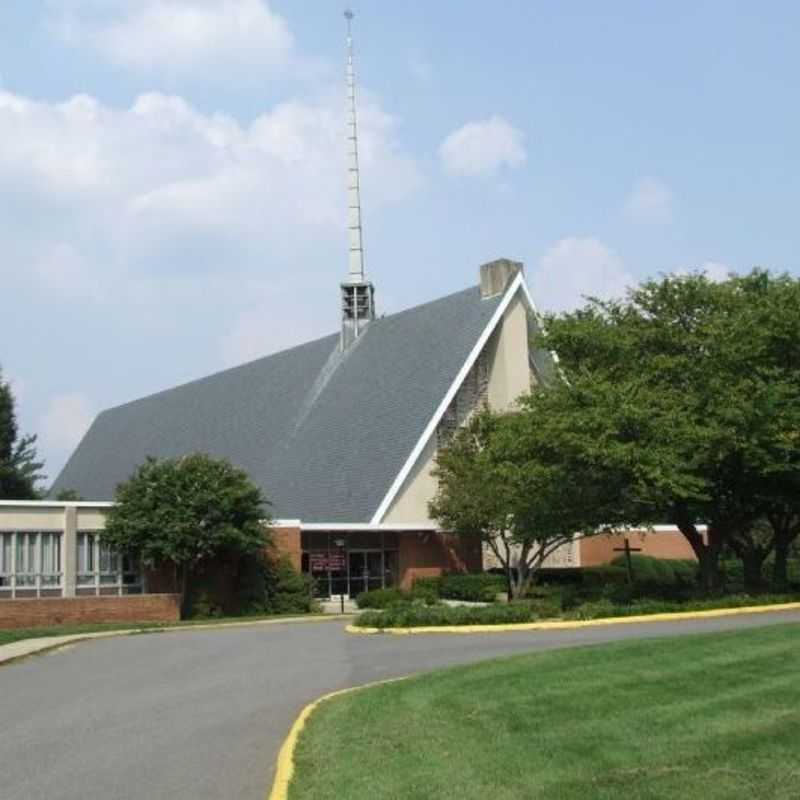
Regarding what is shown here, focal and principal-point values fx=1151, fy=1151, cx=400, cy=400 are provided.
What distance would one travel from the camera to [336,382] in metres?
51.3

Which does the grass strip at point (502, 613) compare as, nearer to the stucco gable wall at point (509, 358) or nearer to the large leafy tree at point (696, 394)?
the large leafy tree at point (696, 394)

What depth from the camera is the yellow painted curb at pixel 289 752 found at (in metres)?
8.02

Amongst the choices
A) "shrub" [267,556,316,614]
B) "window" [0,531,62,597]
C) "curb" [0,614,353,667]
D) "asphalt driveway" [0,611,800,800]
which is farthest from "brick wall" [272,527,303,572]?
"asphalt driveway" [0,611,800,800]

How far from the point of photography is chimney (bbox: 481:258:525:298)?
4616cm

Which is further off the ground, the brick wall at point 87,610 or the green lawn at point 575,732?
the brick wall at point 87,610

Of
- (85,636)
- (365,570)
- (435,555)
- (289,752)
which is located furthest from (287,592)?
(289,752)

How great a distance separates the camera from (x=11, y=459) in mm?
60625

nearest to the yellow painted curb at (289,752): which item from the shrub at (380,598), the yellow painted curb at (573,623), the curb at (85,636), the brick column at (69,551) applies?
the yellow painted curb at (573,623)

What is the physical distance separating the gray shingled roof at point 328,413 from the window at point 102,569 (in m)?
8.48

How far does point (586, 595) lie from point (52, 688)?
19.9 meters

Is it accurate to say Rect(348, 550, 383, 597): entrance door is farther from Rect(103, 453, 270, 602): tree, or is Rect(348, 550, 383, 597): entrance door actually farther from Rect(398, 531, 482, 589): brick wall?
Rect(103, 453, 270, 602): tree

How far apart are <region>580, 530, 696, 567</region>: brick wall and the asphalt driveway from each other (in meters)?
25.0

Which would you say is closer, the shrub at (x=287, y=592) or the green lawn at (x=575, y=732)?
the green lawn at (x=575, y=732)

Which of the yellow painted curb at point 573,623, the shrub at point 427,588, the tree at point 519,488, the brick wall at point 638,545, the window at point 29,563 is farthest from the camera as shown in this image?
the brick wall at point 638,545
